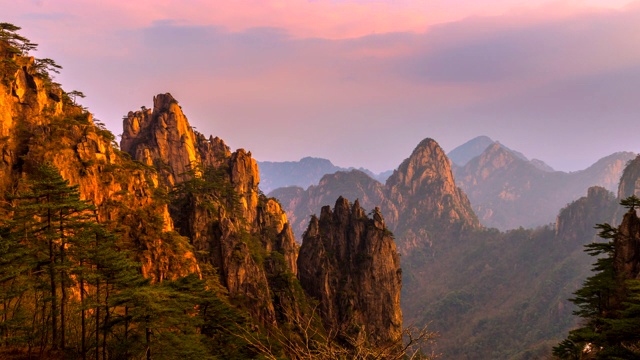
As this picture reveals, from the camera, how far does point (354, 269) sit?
10250 centimetres

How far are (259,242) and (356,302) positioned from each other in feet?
91.0

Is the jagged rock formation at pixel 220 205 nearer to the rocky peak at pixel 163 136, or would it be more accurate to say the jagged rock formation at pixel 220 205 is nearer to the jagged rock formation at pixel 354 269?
the rocky peak at pixel 163 136

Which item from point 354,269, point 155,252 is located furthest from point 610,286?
point 354,269

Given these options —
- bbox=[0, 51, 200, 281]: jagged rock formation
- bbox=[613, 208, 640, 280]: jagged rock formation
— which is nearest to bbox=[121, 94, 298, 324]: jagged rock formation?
bbox=[0, 51, 200, 281]: jagged rock formation

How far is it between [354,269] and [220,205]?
41.6 m

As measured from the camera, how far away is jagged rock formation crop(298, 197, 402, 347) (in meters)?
95.1

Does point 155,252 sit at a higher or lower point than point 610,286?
higher

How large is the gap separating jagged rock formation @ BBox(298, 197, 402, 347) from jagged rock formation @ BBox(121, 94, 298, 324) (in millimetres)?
6433

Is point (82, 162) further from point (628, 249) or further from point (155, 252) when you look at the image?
point (628, 249)

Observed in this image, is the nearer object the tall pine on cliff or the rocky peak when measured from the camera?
the tall pine on cliff

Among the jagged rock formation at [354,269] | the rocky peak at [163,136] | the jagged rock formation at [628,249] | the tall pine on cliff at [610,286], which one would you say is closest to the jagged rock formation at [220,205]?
the rocky peak at [163,136]

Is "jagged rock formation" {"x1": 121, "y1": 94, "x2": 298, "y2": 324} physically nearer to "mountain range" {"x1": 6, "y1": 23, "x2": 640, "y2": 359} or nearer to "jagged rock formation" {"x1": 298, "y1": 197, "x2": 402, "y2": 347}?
"mountain range" {"x1": 6, "y1": 23, "x2": 640, "y2": 359}

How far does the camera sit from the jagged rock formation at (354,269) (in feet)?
312

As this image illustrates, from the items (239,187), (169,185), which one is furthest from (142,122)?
(239,187)
